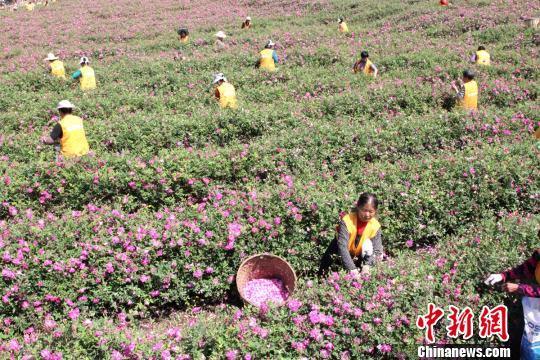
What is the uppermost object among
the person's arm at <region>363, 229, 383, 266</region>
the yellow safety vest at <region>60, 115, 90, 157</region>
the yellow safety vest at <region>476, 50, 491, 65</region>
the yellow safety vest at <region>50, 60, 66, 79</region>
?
the yellow safety vest at <region>50, 60, 66, 79</region>

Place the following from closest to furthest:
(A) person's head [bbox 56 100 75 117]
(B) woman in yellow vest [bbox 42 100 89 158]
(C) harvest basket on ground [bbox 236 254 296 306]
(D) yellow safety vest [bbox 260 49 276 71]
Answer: (C) harvest basket on ground [bbox 236 254 296 306]
(A) person's head [bbox 56 100 75 117]
(B) woman in yellow vest [bbox 42 100 89 158]
(D) yellow safety vest [bbox 260 49 276 71]

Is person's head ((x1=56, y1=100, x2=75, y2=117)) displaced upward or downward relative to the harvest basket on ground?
upward

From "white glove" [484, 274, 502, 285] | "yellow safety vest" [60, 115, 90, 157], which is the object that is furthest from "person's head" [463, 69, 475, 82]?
"yellow safety vest" [60, 115, 90, 157]

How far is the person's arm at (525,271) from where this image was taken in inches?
175

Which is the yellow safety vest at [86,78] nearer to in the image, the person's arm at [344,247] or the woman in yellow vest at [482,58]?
the person's arm at [344,247]

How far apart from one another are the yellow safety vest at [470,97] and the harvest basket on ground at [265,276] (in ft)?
27.4

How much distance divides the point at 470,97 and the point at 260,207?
800cm

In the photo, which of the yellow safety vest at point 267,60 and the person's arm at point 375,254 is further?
the yellow safety vest at point 267,60

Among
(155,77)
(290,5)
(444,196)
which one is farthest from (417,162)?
(290,5)

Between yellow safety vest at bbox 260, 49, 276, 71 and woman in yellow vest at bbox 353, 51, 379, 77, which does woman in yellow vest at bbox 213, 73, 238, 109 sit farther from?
woman in yellow vest at bbox 353, 51, 379, 77

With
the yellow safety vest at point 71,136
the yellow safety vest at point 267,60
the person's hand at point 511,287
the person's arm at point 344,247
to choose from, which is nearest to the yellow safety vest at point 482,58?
the yellow safety vest at point 267,60

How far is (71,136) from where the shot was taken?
9.08m

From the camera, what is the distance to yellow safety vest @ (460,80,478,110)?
11350mm

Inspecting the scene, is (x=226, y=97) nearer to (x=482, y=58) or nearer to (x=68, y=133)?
(x=68, y=133)
